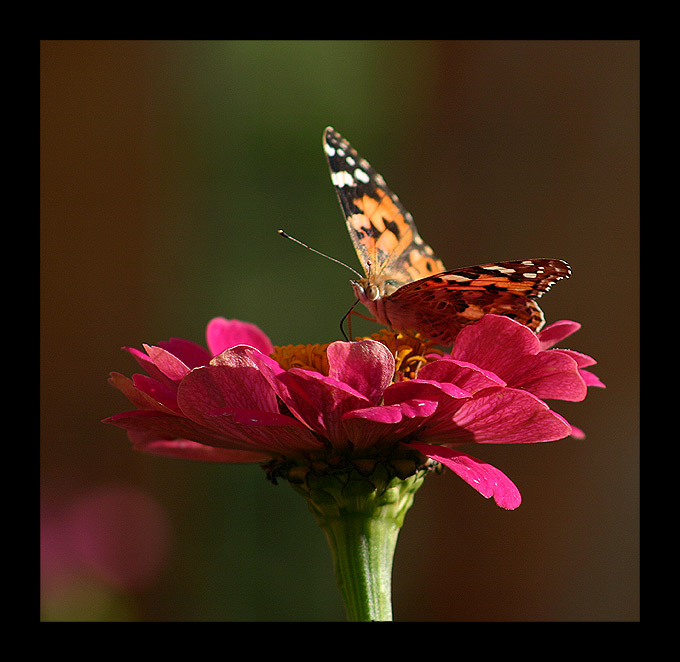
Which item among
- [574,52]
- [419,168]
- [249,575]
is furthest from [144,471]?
[574,52]

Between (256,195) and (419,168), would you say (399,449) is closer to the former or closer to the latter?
(256,195)

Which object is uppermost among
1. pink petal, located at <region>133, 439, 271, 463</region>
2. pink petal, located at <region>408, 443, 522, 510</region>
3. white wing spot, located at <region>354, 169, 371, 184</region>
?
white wing spot, located at <region>354, 169, 371, 184</region>

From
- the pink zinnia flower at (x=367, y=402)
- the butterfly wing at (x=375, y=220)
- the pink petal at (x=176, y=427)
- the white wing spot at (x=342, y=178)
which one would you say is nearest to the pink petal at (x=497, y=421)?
the pink zinnia flower at (x=367, y=402)

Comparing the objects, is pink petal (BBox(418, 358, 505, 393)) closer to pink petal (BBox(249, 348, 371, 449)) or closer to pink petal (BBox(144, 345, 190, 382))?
pink petal (BBox(249, 348, 371, 449))

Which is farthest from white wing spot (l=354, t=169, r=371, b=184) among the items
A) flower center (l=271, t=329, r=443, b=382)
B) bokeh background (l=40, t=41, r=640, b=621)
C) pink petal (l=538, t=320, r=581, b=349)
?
Result: bokeh background (l=40, t=41, r=640, b=621)

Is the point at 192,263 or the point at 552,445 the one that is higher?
the point at 192,263

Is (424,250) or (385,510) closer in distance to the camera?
(385,510)
